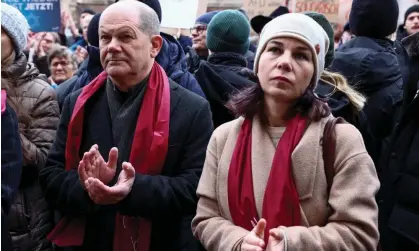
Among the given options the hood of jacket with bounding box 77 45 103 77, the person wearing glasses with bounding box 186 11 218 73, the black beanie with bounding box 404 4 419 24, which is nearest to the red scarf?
the hood of jacket with bounding box 77 45 103 77

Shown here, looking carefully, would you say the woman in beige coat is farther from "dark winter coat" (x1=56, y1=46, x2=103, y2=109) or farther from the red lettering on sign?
the red lettering on sign

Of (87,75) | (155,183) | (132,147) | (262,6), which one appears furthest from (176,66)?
(262,6)

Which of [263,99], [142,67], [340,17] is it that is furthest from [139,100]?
[340,17]

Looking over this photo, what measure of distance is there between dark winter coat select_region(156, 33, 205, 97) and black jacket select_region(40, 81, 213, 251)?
56 centimetres

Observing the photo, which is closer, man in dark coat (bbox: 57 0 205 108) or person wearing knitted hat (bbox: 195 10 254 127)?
man in dark coat (bbox: 57 0 205 108)

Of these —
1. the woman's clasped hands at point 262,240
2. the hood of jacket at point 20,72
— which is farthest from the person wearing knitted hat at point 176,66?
the woman's clasped hands at point 262,240

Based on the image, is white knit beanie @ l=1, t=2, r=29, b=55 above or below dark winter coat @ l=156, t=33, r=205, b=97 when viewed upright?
above

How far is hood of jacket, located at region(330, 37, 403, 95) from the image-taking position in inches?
167

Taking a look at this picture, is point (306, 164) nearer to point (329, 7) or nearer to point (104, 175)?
point (104, 175)

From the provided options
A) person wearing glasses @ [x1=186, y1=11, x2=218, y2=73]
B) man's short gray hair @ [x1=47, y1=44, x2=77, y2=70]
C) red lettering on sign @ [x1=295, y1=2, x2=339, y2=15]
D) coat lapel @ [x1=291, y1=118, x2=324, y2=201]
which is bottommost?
man's short gray hair @ [x1=47, y1=44, x2=77, y2=70]

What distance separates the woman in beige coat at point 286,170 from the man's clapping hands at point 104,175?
1.39 feet

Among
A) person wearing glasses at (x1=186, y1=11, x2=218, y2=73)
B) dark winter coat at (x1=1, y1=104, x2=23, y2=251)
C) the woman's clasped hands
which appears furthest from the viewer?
person wearing glasses at (x1=186, y1=11, x2=218, y2=73)

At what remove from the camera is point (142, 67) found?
3406 mm

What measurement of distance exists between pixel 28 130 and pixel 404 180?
6.74 feet
